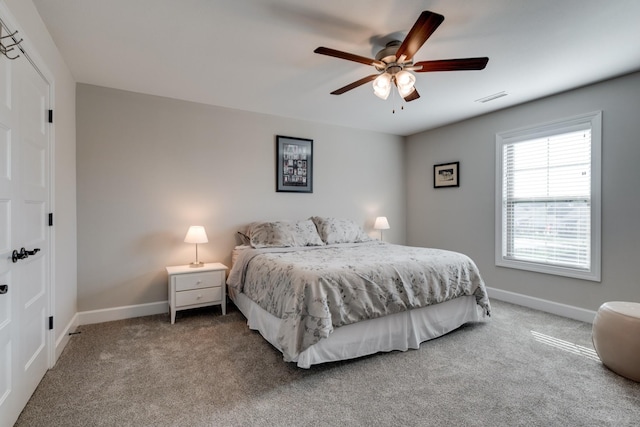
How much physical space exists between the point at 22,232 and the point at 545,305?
4822 millimetres

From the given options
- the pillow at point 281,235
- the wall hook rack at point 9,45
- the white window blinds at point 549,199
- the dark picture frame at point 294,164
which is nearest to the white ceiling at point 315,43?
the wall hook rack at point 9,45

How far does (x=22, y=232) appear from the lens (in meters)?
1.80

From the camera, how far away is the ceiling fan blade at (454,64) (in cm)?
210

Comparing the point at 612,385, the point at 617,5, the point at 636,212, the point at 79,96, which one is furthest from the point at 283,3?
the point at 636,212

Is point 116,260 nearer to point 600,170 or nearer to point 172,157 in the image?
point 172,157

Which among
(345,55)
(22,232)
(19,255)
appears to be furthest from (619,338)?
(22,232)

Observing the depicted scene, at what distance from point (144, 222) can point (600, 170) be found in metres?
4.88

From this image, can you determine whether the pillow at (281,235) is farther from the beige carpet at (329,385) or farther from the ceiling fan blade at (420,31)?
the ceiling fan blade at (420,31)

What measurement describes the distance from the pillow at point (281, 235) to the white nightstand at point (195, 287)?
530mm

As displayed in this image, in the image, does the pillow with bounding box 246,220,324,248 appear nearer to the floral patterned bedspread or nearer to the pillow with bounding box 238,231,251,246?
the pillow with bounding box 238,231,251,246

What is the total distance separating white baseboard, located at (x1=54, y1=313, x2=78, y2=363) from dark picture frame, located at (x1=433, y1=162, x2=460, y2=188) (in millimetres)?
4865

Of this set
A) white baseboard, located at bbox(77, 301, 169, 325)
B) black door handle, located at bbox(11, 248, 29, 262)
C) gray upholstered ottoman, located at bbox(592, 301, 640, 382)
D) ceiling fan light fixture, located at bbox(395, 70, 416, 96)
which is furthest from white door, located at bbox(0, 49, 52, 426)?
gray upholstered ottoman, located at bbox(592, 301, 640, 382)

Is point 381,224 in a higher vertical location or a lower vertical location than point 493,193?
lower

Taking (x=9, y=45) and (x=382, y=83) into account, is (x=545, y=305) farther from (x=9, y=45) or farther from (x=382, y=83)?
(x=9, y=45)
